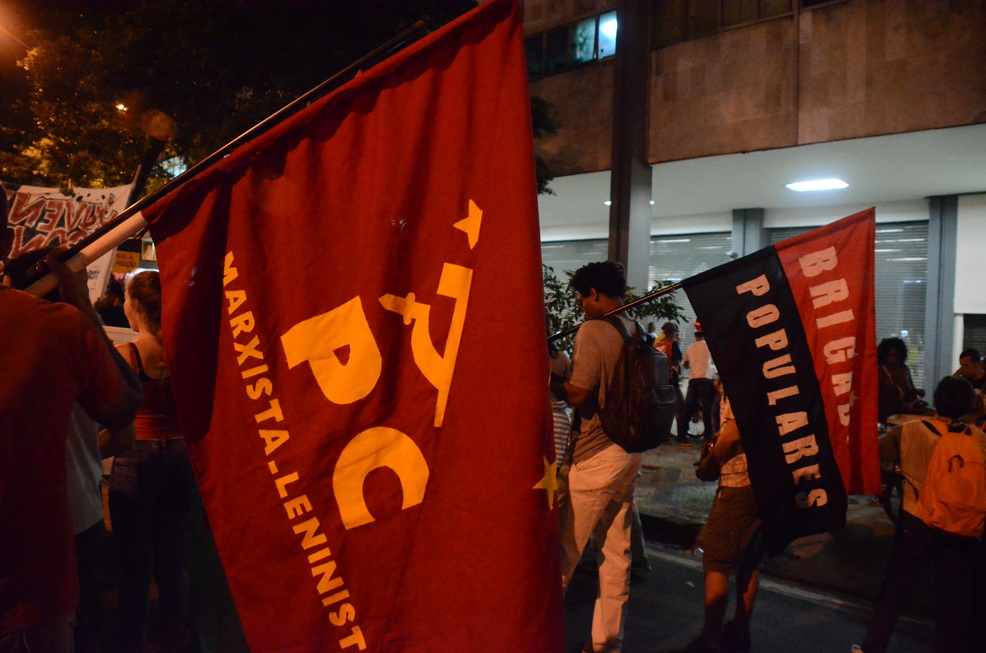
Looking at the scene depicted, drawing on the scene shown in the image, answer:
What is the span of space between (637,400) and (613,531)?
79cm

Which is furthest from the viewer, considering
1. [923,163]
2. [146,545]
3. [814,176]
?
[814,176]

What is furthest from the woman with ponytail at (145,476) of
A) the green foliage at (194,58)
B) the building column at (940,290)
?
the building column at (940,290)

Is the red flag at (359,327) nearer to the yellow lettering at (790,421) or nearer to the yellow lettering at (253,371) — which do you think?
the yellow lettering at (253,371)

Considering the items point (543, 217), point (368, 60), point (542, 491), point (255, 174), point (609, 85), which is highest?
point (609, 85)

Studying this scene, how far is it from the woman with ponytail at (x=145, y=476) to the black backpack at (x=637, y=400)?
6.83 ft

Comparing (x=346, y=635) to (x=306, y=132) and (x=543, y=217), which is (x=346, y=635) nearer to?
(x=306, y=132)

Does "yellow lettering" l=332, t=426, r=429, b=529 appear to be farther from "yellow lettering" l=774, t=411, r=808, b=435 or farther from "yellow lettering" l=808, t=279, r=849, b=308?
"yellow lettering" l=808, t=279, r=849, b=308

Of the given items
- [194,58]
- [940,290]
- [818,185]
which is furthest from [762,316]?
[940,290]

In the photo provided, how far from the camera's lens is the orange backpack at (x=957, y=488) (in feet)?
11.0

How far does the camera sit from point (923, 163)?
10508 millimetres

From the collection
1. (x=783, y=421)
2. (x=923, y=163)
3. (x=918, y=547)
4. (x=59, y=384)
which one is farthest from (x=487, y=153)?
(x=923, y=163)

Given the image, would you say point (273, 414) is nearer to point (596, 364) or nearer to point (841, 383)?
point (596, 364)

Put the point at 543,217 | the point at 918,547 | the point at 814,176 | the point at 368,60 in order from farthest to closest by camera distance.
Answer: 1. the point at 543,217
2. the point at 814,176
3. the point at 918,547
4. the point at 368,60

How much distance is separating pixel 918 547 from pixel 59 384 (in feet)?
12.5
